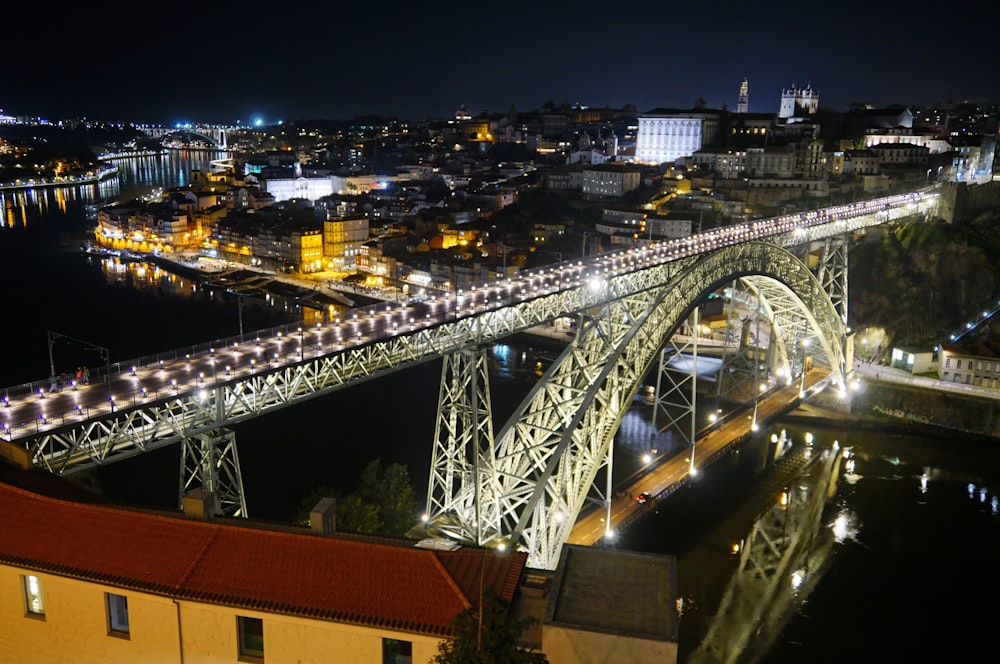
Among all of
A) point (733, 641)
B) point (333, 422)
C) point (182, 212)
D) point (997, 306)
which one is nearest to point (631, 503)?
point (733, 641)

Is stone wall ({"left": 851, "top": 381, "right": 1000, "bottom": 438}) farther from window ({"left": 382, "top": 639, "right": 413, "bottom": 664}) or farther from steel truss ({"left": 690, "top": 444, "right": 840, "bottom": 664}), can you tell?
window ({"left": 382, "top": 639, "right": 413, "bottom": 664})

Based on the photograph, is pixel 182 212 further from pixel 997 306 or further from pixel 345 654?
pixel 345 654

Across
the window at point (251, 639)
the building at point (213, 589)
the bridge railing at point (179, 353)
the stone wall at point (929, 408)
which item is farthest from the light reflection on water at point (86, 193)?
the window at point (251, 639)

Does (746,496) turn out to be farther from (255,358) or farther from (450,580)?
(450,580)

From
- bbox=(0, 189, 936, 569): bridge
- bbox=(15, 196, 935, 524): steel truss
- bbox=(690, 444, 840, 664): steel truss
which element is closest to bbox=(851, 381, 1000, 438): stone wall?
bbox=(690, 444, 840, 664): steel truss

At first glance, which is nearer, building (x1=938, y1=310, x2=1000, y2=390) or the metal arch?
the metal arch

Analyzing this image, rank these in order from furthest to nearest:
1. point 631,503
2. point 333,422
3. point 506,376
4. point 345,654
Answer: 1. point 506,376
2. point 333,422
3. point 631,503
4. point 345,654
